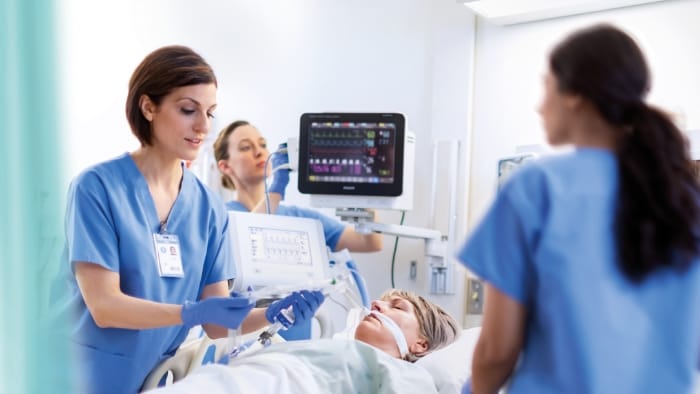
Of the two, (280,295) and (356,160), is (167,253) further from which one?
(356,160)

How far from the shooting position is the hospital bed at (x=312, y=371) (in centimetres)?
169

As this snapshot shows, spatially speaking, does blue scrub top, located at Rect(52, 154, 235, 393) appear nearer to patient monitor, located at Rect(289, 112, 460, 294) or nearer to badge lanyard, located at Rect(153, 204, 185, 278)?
badge lanyard, located at Rect(153, 204, 185, 278)

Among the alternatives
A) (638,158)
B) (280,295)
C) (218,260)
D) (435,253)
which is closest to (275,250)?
(218,260)

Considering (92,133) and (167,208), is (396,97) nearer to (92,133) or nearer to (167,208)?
(92,133)

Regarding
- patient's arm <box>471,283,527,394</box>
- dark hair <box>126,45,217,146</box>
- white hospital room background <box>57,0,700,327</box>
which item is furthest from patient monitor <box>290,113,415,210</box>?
patient's arm <box>471,283,527,394</box>

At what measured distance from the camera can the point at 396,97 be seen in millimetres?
3326

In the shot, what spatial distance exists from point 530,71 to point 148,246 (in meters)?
1.65

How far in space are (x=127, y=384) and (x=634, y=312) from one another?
4.03ft

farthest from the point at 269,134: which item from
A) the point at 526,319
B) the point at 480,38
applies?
the point at 526,319

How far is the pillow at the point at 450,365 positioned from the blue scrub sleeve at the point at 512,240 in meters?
0.94

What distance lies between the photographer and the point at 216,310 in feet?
5.74

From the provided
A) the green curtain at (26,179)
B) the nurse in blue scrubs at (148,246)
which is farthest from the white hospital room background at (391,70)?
the green curtain at (26,179)

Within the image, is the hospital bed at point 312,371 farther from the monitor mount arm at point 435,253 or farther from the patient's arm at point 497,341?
the monitor mount arm at point 435,253

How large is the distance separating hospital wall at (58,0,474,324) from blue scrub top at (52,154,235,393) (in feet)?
4.34
